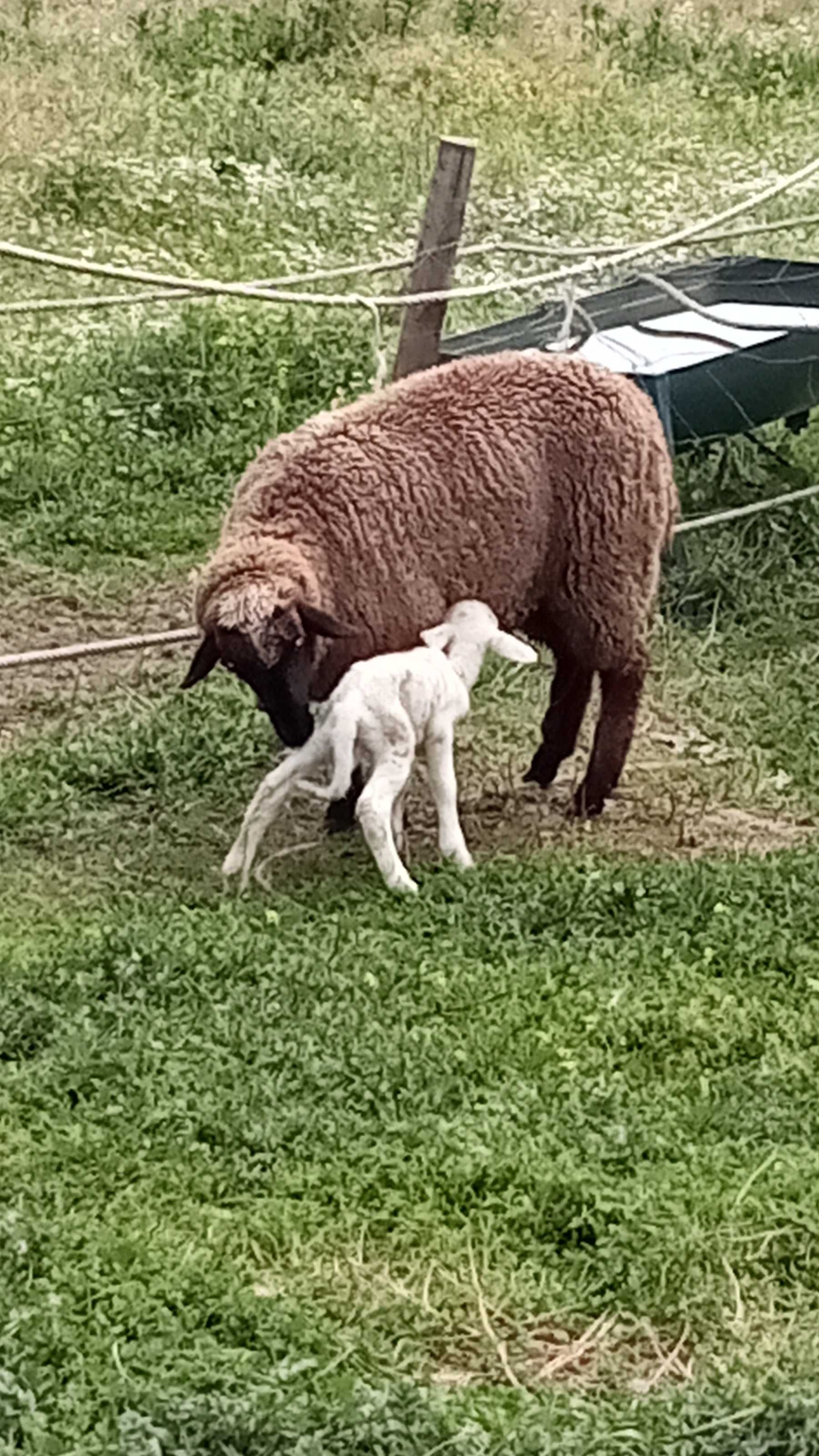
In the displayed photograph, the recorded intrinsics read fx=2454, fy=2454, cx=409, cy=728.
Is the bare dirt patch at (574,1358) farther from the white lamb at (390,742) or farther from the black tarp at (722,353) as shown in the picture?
the black tarp at (722,353)

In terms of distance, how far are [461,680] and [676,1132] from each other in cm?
176

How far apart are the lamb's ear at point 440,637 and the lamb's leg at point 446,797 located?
0.77 feet

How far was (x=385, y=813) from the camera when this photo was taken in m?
6.16

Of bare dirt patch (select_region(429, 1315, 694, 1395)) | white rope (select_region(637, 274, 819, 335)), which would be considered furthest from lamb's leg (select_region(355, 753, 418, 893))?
white rope (select_region(637, 274, 819, 335))

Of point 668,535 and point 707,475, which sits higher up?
point 668,535

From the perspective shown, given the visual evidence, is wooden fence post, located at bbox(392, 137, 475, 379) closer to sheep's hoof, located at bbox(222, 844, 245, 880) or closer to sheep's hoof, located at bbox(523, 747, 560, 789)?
sheep's hoof, located at bbox(523, 747, 560, 789)

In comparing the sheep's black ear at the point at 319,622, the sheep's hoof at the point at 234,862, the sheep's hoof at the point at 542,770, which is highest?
the sheep's black ear at the point at 319,622

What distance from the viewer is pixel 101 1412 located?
4047 mm

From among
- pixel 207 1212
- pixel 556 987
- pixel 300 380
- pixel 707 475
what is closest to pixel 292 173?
pixel 300 380

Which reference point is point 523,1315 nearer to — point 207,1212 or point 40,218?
point 207,1212

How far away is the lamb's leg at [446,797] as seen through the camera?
6453 millimetres

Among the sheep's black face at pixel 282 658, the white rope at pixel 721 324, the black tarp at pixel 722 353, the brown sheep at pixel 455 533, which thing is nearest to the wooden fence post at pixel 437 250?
the black tarp at pixel 722 353

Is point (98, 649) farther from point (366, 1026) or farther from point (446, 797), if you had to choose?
point (366, 1026)

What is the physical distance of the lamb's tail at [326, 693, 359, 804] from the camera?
6145mm
